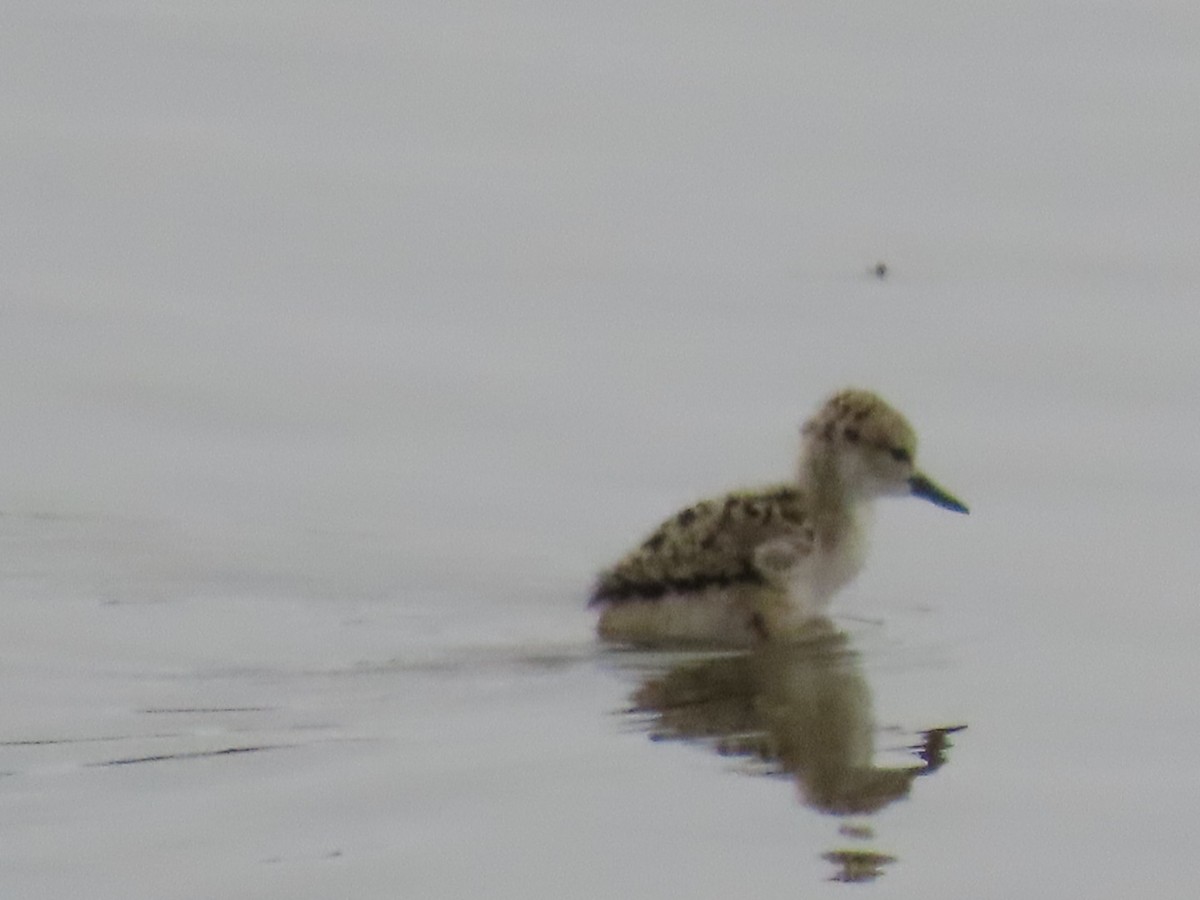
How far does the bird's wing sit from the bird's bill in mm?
344

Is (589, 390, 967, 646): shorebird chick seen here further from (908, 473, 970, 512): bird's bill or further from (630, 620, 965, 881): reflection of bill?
(630, 620, 965, 881): reflection of bill

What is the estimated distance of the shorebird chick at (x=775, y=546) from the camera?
7.17 m

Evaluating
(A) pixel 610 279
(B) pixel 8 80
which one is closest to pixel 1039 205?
(A) pixel 610 279

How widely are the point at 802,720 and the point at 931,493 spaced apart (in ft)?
5.03

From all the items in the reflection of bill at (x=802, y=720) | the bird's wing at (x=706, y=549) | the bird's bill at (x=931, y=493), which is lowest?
the reflection of bill at (x=802, y=720)

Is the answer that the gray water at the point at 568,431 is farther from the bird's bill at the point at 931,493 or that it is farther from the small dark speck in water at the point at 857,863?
the bird's bill at the point at 931,493

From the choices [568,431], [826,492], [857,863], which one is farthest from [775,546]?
[857,863]

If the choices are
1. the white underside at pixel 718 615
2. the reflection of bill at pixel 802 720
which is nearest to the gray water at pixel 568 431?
the reflection of bill at pixel 802 720

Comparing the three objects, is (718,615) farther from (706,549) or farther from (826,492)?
(826,492)

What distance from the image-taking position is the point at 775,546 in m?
7.38

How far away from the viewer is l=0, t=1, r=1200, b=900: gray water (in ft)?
17.9

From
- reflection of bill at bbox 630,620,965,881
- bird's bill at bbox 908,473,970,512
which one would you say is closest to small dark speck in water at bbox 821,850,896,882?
reflection of bill at bbox 630,620,965,881

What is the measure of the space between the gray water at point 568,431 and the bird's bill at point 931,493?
181 mm

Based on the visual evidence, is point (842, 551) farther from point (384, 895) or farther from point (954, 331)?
point (384, 895)
